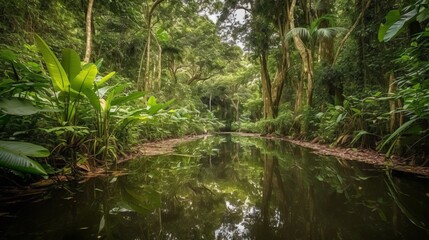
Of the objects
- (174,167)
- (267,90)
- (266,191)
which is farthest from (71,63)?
(267,90)

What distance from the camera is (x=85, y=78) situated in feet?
7.41

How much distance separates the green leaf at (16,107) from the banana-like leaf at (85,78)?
54 centimetres

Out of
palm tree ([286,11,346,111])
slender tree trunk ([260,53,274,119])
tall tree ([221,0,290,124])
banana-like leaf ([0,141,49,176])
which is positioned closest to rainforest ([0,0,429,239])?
banana-like leaf ([0,141,49,176])

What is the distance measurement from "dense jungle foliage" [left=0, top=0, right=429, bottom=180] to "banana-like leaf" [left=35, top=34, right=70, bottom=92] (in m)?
0.01

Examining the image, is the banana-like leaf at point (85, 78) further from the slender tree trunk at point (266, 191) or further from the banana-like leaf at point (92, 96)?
the slender tree trunk at point (266, 191)

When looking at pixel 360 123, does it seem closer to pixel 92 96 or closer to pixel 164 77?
pixel 92 96

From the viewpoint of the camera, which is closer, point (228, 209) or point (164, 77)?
point (228, 209)

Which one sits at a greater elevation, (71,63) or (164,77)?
(164,77)

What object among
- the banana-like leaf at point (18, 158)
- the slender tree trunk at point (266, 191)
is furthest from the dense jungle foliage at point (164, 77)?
the slender tree trunk at point (266, 191)

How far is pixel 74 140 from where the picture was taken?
97.2 inches

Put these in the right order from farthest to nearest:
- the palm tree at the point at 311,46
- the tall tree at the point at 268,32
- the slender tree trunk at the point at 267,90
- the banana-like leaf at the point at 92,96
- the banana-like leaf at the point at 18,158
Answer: the slender tree trunk at the point at 267,90, the tall tree at the point at 268,32, the palm tree at the point at 311,46, the banana-like leaf at the point at 92,96, the banana-like leaf at the point at 18,158

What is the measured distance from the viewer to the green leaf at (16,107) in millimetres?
1623

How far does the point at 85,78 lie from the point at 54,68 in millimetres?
276

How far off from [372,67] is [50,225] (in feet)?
19.8
